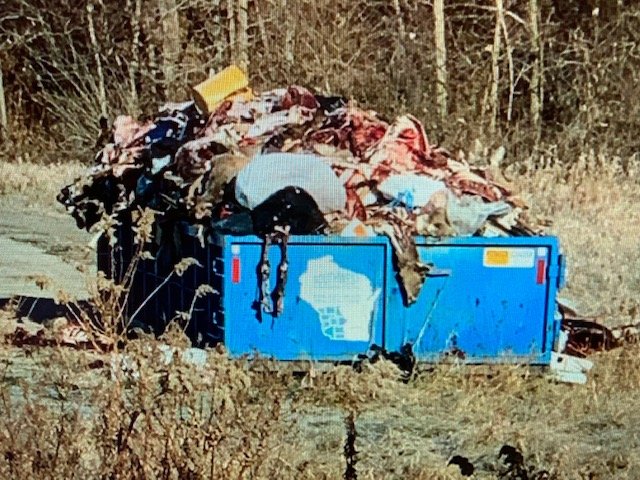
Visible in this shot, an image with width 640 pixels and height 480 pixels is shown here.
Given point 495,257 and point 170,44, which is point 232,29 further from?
point 495,257

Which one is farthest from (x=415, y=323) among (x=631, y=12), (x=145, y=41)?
(x=145, y=41)

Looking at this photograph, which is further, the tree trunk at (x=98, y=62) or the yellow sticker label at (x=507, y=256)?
the tree trunk at (x=98, y=62)

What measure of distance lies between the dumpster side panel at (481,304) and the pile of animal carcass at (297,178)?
14 cm

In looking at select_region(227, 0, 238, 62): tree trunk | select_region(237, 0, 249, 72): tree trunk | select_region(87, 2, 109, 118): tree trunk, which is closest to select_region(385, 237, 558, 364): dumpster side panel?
select_region(237, 0, 249, 72): tree trunk

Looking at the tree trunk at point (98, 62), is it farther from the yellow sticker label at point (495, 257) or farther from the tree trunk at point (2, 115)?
the yellow sticker label at point (495, 257)

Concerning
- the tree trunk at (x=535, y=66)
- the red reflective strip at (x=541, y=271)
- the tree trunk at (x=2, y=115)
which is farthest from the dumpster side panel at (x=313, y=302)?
the tree trunk at (x=2, y=115)

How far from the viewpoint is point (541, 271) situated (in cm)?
742

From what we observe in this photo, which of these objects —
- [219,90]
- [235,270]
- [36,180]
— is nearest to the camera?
[235,270]

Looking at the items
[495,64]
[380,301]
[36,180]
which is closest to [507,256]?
[380,301]

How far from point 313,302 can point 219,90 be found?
258 cm

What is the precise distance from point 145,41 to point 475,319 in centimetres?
1723

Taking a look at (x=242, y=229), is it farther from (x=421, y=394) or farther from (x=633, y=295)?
(x=633, y=295)

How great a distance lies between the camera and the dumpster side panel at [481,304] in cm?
736

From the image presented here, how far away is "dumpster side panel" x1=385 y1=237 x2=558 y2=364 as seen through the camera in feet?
24.1
